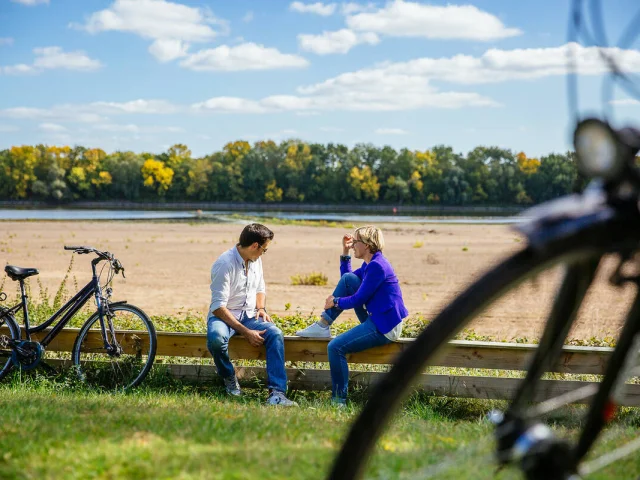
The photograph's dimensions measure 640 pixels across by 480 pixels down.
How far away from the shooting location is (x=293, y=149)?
139 m

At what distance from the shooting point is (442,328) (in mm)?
1698

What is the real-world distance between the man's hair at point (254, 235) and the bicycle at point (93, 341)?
1.04m

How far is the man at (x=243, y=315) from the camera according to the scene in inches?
232

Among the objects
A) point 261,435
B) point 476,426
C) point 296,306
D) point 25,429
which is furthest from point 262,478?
point 296,306

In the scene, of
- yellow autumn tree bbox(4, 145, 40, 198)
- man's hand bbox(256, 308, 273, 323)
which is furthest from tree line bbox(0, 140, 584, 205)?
man's hand bbox(256, 308, 273, 323)

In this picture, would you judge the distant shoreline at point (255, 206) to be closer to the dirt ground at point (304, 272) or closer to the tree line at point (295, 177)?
the tree line at point (295, 177)

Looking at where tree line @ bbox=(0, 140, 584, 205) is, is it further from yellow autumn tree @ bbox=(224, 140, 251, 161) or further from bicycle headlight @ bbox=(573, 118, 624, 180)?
bicycle headlight @ bbox=(573, 118, 624, 180)

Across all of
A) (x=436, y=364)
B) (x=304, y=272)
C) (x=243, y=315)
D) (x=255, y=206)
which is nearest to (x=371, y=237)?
(x=436, y=364)

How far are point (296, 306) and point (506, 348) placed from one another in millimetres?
6568

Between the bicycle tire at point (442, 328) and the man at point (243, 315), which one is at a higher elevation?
the bicycle tire at point (442, 328)

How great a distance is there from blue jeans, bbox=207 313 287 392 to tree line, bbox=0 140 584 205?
115343 mm

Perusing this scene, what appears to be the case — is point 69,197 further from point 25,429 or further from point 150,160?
point 25,429

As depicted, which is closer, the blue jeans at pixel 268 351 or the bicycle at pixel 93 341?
the blue jeans at pixel 268 351

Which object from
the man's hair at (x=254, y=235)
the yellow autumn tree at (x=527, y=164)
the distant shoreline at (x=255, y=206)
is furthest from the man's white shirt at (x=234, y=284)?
the yellow autumn tree at (x=527, y=164)
